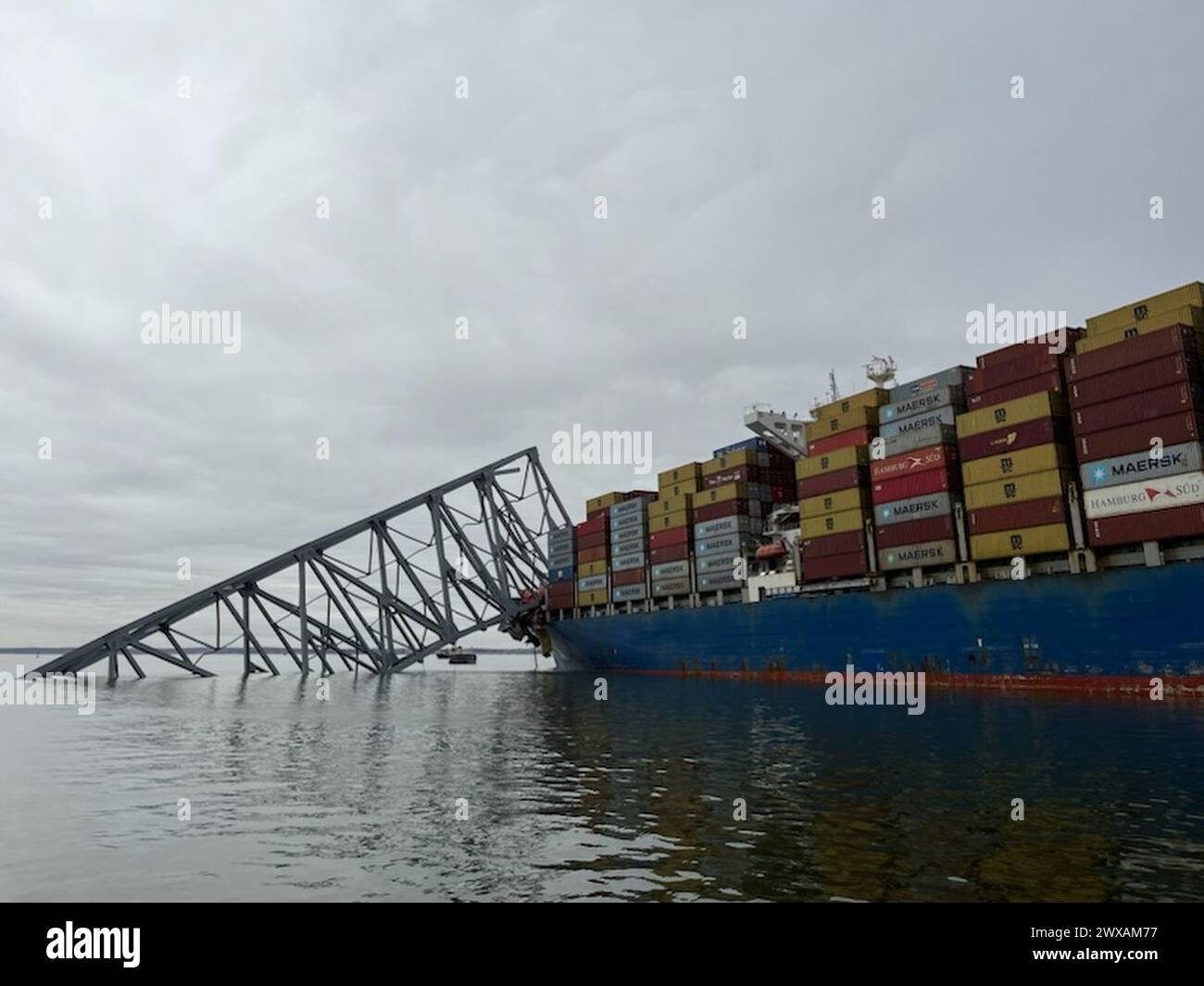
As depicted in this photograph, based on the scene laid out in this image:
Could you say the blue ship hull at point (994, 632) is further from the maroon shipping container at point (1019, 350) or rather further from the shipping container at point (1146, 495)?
the maroon shipping container at point (1019, 350)

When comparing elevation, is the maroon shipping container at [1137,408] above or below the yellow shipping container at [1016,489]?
above

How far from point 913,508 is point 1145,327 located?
16830 mm

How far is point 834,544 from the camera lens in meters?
57.2

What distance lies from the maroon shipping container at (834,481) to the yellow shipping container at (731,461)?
1267 centimetres

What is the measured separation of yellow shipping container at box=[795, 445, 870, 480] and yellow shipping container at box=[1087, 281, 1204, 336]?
54.6ft

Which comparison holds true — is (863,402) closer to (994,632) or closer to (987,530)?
(987,530)

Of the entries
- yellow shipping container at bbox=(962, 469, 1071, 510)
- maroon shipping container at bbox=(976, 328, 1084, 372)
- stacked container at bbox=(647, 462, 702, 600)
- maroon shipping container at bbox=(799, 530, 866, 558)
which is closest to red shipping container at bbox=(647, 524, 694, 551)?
stacked container at bbox=(647, 462, 702, 600)

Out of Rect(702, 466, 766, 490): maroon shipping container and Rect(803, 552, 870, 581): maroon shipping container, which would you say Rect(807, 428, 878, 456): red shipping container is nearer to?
Rect(803, 552, 870, 581): maroon shipping container

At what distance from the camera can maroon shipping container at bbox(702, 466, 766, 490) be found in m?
73.5

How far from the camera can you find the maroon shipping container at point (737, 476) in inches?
2894

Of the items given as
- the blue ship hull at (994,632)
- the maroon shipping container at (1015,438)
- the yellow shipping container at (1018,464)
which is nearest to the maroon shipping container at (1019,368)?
the maroon shipping container at (1015,438)

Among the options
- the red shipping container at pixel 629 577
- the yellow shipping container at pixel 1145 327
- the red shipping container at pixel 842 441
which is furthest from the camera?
the red shipping container at pixel 629 577
